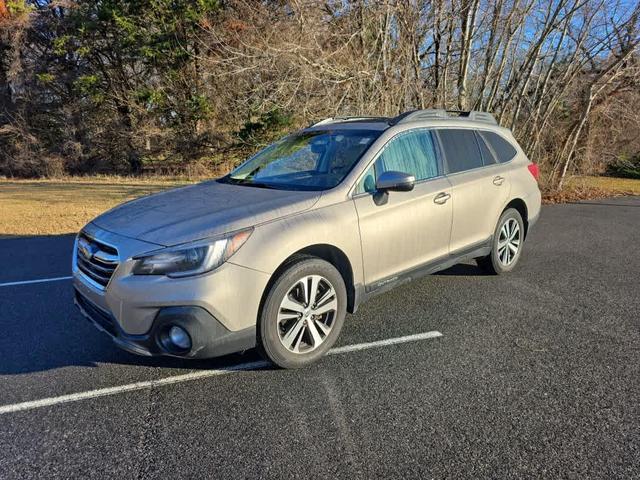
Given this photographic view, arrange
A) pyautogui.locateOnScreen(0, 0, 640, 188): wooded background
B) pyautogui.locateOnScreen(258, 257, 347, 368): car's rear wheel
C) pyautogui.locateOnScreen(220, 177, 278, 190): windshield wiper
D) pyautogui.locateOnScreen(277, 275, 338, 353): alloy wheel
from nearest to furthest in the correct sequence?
pyautogui.locateOnScreen(258, 257, 347, 368): car's rear wheel
pyautogui.locateOnScreen(277, 275, 338, 353): alloy wheel
pyautogui.locateOnScreen(220, 177, 278, 190): windshield wiper
pyautogui.locateOnScreen(0, 0, 640, 188): wooded background

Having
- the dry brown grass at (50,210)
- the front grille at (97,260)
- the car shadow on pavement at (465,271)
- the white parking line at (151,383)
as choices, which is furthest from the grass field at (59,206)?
the car shadow on pavement at (465,271)

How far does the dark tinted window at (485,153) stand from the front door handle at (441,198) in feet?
3.36

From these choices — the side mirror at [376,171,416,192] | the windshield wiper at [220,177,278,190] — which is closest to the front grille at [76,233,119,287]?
the windshield wiper at [220,177,278,190]

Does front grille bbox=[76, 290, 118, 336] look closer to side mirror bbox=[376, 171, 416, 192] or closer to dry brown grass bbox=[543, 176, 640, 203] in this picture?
side mirror bbox=[376, 171, 416, 192]

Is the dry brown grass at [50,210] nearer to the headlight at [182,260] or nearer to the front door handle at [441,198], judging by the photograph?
the headlight at [182,260]

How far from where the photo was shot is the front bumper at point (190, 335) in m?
2.72

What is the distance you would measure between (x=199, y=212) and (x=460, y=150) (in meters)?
2.85

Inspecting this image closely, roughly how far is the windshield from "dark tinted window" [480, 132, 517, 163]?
1.88 metres

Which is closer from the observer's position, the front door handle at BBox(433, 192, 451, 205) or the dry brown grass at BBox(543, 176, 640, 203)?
the front door handle at BBox(433, 192, 451, 205)

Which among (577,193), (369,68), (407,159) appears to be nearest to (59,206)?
(369,68)

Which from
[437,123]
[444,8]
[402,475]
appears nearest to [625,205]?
[444,8]

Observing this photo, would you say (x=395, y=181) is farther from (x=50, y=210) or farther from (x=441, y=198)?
(x=50, y=210)

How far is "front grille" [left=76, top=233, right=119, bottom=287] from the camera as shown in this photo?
9.61 ft

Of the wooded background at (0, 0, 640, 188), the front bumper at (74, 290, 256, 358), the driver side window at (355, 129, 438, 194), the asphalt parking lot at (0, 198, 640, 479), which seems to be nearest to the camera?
the asphalt parking lot at (0, 198, 640, 479)
